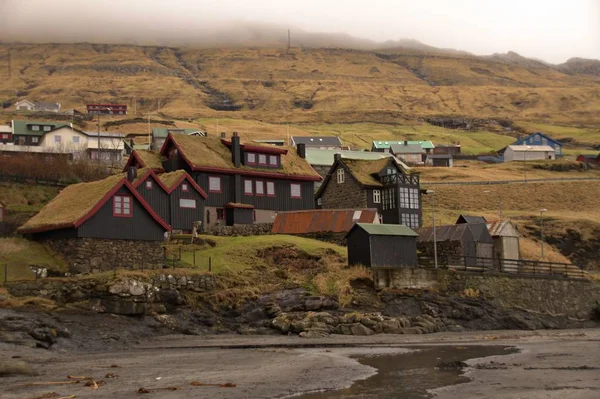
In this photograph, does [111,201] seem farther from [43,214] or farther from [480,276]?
[480,276]

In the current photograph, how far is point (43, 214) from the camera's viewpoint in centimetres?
5897

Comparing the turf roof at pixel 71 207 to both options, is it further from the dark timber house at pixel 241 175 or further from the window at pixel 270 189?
the window at pixel 270 189

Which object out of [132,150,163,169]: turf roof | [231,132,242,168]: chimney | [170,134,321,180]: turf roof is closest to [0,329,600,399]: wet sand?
[170,134,321,180]: turf roof

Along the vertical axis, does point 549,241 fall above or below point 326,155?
below

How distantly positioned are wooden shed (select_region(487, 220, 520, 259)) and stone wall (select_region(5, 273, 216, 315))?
33.0 metres

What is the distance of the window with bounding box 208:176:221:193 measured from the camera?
249 feet

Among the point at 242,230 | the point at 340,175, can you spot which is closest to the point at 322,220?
the point at 242,230

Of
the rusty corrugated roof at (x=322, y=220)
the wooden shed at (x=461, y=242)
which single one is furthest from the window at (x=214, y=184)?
the wooden shed at (x=461, y=242)

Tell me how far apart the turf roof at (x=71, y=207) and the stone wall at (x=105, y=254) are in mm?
1163

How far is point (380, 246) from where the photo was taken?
60.5m

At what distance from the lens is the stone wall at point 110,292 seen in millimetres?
47938

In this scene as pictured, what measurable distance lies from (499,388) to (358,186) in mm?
58352

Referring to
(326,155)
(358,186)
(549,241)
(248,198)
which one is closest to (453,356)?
(248,198)

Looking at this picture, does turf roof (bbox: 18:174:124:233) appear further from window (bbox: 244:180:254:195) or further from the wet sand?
Result: window (bbox: 244:180:254:195)
